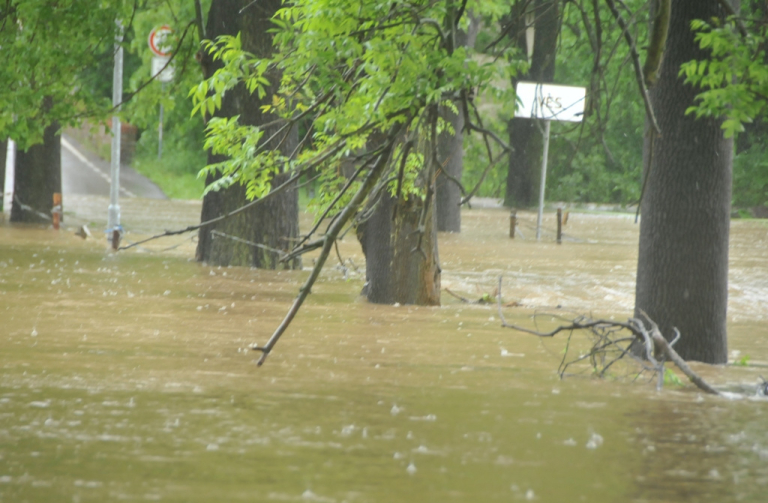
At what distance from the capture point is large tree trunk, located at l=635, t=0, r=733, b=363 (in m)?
8.75

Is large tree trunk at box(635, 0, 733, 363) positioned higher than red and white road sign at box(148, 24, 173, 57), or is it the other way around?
red and white road sign at box(148, 24, 173, 57)

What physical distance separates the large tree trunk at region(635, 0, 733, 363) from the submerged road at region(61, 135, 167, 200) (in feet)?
109

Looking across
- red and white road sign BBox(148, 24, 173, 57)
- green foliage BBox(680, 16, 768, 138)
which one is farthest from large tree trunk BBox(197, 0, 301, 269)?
green foliage BBox(680, 16, 768, 138)

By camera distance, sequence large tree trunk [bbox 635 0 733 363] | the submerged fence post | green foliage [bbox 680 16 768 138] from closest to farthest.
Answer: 1. green foliage [bbox 680 16 768 138]
2. large tree trunk [bbox 635 0 733 363]
3. the submerged fence post

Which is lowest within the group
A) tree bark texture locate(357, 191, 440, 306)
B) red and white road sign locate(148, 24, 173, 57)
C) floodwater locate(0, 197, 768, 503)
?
floodwater locate(0, 197, 768, 503)

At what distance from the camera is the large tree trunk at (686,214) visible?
→ 8750 mm

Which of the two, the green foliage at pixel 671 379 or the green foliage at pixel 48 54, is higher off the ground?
the green foliage at pixel 48 54

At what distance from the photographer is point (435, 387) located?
724 centimetres

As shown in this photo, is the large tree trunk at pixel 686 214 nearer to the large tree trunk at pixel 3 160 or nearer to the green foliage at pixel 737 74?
the green foliage at pixel 737 74

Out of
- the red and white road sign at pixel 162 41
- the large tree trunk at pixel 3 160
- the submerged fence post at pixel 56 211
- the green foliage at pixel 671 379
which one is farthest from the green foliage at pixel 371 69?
the large tree trunk at pixel 3 160

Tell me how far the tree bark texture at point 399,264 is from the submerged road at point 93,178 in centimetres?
2878

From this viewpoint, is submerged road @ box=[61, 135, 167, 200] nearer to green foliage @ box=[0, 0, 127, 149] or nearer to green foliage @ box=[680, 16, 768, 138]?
green foliage @ box=[0, 0, 127, 149]

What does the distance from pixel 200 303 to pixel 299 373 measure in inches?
177

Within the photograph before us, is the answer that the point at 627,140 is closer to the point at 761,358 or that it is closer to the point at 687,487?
the point at 761,358
